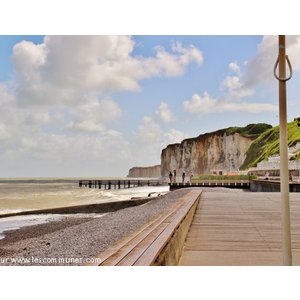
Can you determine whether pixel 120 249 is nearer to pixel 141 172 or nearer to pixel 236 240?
pixel 236 240

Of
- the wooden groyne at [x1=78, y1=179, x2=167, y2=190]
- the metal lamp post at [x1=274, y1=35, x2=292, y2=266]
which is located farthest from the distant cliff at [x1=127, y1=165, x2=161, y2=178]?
the metal lamp post at [x1=274, y1=35, x2=292, y2=266]

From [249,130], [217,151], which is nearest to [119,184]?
[217,151]

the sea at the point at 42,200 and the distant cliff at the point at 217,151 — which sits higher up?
the distant cliff at the point at 217,151

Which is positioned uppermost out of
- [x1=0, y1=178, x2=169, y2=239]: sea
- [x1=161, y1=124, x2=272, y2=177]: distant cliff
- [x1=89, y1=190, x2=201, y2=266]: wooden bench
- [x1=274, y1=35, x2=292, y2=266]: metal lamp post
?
[x1=161, y1=124, x2=272, y2=177]: distant cliff

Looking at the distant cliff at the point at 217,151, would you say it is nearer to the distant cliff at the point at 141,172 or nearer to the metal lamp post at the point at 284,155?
the distant cliff at the point at 141,172

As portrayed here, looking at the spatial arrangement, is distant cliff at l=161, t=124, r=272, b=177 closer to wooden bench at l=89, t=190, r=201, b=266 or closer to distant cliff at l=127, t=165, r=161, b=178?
distant cliff at l=127, t=165, r=161, b=178

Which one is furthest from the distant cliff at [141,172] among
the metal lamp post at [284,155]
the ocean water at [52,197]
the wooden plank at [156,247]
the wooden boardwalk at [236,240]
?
the metal lamp post at [284,155]

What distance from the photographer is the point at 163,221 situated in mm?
3607

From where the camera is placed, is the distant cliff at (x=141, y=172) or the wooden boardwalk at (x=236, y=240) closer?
the wooden boardwalk at (x=236, y=240)

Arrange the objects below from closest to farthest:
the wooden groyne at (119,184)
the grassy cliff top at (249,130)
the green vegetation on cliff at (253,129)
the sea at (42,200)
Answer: the sea at (42,200), the green vegetation on cliff at (253,129), the grassy cliff top at (249,130), the wooden groyne at (119,184)

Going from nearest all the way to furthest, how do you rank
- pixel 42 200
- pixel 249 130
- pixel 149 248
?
pixel 149 248 < pixel 42 200 < pixel 249 130

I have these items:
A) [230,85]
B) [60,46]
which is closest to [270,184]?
[230,85]
